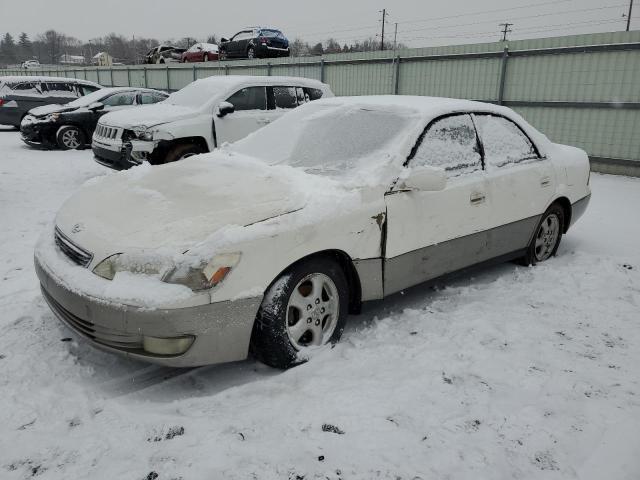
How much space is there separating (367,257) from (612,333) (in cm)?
188

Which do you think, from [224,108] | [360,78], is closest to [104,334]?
[224,108]

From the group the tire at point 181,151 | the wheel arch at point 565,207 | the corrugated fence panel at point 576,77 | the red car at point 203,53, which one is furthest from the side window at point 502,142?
the red car at point 203,53

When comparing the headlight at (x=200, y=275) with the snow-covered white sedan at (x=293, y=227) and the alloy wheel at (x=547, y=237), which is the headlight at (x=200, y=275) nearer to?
the snow-covered white sedan at (x=293, y=227)

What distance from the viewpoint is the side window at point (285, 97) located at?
341 inches

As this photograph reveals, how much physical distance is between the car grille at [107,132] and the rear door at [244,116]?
1.52 m

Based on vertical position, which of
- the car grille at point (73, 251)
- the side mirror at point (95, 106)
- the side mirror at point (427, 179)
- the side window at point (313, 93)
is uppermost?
the side window at point (313, 93)

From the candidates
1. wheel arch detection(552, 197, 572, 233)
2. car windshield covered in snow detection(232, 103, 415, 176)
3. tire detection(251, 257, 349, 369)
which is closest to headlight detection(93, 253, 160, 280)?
tire detection(251, 257, 349, 369)

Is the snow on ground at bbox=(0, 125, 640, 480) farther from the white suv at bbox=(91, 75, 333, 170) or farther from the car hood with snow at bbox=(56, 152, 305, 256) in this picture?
the white suv at bbox=(91, 75, 333, 170)

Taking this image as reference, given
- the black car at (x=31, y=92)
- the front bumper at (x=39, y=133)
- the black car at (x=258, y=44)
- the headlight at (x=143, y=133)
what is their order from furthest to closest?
the black car at (x=258, y=44), the black car at (x=31, y=92), the front bumper at (x=39, y=133), the headlight at (x=143, y=133)

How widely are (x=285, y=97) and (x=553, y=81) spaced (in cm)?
560

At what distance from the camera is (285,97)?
8750 mm

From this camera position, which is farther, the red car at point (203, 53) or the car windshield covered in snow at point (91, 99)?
the red car at point (203, 53)

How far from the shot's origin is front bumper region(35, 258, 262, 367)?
259cm

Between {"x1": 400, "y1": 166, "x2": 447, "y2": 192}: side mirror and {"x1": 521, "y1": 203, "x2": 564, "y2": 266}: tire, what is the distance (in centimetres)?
186
